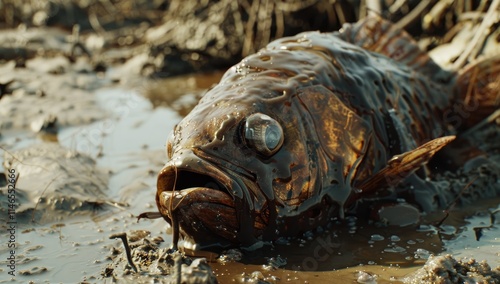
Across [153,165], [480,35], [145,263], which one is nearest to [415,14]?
[480,35]

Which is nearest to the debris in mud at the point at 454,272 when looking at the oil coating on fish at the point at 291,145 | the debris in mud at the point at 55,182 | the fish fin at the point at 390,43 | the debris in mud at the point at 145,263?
the oil coating on fish at the point at 291,145

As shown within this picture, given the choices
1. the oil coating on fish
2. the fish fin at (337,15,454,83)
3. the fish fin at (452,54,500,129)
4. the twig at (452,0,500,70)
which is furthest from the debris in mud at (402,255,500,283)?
the twig at (452,0,500,70)

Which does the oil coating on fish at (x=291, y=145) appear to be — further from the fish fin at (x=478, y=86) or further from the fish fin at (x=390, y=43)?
the fish fin at (x=478, y=86)

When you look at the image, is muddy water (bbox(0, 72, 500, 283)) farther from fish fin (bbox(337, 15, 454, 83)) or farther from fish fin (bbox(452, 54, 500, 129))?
fish fin (bbox(337, 15, 454, 83))

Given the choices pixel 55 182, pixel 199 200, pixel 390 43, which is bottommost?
pixel 199 200

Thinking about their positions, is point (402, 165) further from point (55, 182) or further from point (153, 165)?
point (55, 182)

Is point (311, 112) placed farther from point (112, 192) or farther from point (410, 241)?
point (112, 192)
